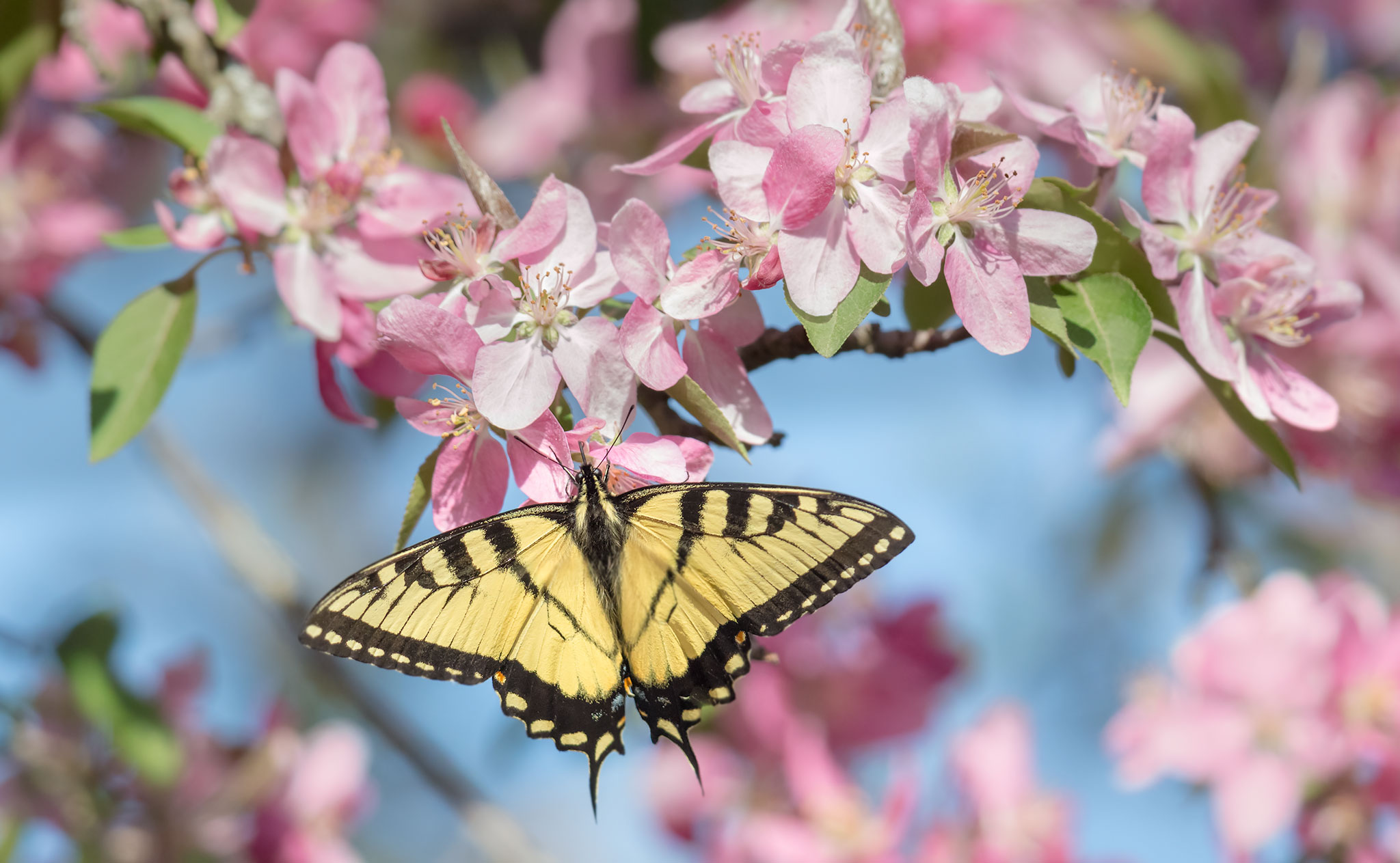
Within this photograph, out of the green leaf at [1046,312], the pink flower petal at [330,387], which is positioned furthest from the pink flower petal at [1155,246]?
the pink flower petal at [330,387]

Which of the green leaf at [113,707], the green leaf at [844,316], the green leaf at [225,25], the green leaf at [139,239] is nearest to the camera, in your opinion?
the green leaf at [844,316]

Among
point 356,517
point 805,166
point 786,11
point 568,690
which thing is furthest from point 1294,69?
point 356,517

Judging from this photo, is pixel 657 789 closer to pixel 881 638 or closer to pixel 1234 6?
pixel 881 638

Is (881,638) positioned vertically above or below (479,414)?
below

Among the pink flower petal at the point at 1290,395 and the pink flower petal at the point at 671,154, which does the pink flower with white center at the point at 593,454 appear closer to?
the pink flower petal at the point at 671,154

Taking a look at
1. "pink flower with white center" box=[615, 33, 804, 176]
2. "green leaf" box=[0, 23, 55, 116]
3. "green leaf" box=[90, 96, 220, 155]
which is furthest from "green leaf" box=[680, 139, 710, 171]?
"green leaf" box=[0, 23, 55, 116]

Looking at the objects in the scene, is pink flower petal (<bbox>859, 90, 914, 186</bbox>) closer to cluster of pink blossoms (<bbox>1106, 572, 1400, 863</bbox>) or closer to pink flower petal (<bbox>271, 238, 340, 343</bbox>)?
pink flower petal (<bbox>271, 238, 340, 343</bbox>)
